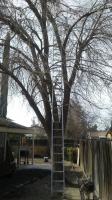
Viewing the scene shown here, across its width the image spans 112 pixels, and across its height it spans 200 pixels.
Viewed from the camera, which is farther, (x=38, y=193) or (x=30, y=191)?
(x=30, y=191)

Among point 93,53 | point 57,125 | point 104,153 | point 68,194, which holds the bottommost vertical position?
point 68,194

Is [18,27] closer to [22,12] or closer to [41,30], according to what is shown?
[22,12]

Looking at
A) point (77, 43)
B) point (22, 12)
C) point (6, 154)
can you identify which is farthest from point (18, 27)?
point (6, 154)

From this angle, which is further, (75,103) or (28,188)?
(75,103)

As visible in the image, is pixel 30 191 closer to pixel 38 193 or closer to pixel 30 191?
pixel 30 191

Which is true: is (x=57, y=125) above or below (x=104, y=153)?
above

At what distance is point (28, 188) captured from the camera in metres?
18.4

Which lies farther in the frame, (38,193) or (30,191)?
(30,191)

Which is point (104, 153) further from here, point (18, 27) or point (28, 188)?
point (28, 188)

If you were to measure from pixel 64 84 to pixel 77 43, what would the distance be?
1779 mm

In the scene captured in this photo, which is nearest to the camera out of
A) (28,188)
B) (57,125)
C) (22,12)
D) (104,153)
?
(104,153)

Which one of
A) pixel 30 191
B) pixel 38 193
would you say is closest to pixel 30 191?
pixel 30 191

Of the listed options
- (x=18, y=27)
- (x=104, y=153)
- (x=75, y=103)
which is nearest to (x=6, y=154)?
(x=75, y=103)

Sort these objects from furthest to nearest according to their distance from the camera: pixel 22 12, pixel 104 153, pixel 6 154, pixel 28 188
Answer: pixel 6 154, pixel 28 188, pixel 22 12, pixel 104 153
